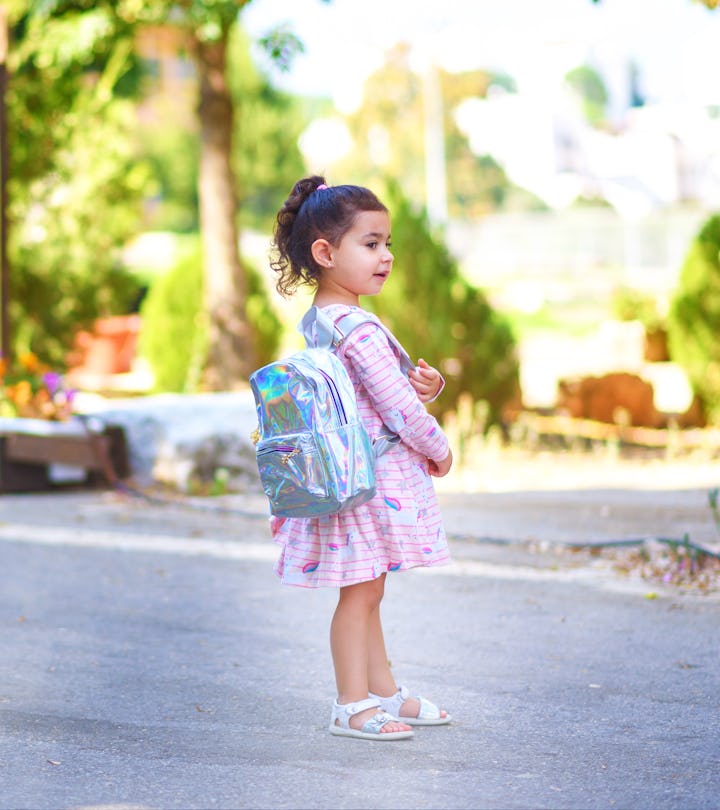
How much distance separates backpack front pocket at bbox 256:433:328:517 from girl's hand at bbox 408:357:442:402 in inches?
14.7

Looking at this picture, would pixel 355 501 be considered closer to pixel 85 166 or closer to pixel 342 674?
pixel 342 674

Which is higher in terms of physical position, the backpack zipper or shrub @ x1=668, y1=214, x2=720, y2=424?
shrub @ x1=668, y1=214, x2=720, y2=424

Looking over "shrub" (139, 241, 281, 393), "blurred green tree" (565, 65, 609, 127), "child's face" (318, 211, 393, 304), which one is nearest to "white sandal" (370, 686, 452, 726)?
"child's face" (318, 211, 393, 304)

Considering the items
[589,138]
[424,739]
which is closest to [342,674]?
[424,739]

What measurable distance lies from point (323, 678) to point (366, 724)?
2.26 feet

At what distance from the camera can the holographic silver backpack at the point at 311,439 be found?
3.32 meters

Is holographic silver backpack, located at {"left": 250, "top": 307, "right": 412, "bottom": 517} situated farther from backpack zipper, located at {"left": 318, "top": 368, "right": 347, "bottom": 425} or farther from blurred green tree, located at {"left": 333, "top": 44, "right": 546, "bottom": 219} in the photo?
blurred green tree, located at {"left": 333, "top": 44, "right": 546, "bottom": 219}

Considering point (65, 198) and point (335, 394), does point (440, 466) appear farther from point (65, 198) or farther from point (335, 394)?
point (65, 198)

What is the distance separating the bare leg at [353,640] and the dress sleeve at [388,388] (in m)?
0.40

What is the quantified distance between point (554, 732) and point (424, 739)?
33 centimetres

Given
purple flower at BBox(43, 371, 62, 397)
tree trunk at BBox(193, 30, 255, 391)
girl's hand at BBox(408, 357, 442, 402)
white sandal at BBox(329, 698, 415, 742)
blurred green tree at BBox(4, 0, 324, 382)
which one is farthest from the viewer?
tree trunk at BBox(193, 30, 255, 391)

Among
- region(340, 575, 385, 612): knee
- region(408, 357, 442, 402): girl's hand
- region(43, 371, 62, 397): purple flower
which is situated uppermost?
region(43, 371, 62, 397): purple flower

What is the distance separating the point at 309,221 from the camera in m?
3.62

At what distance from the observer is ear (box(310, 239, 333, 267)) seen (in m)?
3.57
